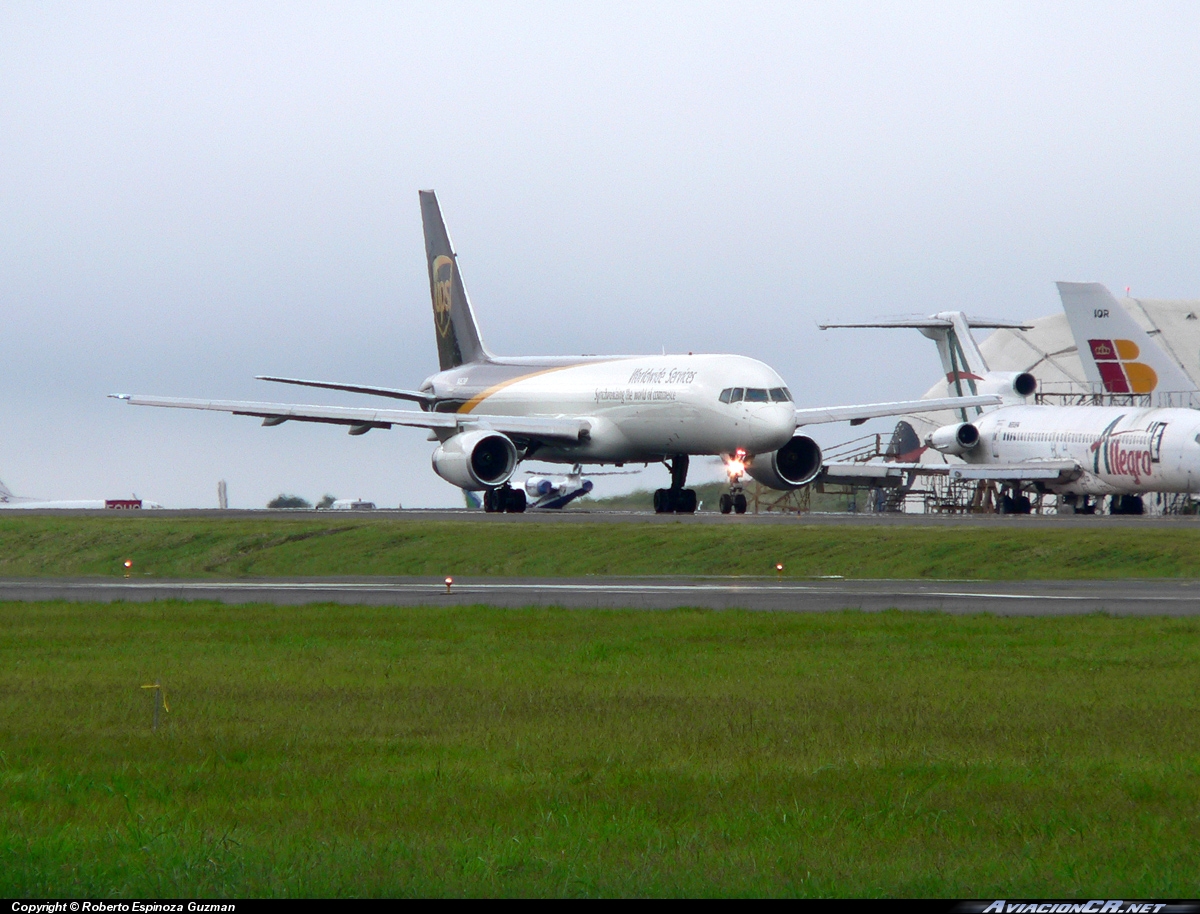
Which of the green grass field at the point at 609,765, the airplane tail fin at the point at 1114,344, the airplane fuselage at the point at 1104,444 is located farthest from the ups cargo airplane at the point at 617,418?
the green grass field at the point at 609,765

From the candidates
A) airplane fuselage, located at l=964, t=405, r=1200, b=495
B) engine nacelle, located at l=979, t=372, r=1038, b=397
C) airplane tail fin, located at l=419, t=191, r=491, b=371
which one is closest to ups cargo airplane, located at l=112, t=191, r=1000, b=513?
airplane tail fin, located at l=419, t=191, r=491, b=371

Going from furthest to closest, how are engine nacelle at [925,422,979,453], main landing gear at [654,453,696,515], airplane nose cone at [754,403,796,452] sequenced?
engine nacelle at [925,422,979,453] → main landing gear at [654,453,696,515] → airplane nose cone at [754,403,796,452]

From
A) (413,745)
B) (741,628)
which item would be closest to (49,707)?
(413,745)

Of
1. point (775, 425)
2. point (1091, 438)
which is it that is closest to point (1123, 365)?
point (1091, 438)

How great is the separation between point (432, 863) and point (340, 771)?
2609mm

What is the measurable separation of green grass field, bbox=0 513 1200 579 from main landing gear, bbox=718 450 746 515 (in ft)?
28.8

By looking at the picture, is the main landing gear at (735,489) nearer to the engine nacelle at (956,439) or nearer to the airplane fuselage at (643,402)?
the airplane fuselage at (643,402)

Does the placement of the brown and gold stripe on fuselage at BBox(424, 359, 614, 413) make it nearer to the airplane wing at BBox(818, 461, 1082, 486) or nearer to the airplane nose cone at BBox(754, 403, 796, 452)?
the airplane nose cone at BBox(754, 403, 796, 452)

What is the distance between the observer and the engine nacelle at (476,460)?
48188mm

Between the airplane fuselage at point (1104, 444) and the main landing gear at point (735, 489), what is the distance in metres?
12.7

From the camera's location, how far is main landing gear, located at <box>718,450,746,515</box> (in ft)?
157

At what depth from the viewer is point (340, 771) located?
10469 millimetres

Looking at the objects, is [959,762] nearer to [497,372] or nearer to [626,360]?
[626,360]

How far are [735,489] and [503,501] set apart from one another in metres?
7.18
